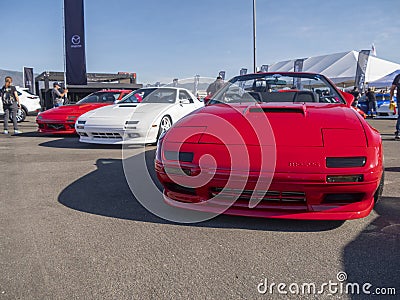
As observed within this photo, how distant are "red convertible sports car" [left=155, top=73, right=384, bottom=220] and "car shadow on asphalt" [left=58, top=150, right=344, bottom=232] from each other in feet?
0.62

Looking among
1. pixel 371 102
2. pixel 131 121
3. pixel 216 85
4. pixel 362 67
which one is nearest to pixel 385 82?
pixel 362 67

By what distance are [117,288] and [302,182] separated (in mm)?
1211

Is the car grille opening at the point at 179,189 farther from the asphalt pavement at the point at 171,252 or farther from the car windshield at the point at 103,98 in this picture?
the car windshield at the point at 103,98

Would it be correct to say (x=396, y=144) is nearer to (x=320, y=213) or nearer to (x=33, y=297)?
(x=320, y=213)

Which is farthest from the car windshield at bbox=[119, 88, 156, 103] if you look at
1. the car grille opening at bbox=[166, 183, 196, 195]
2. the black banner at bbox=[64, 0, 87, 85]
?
the black banner at bbox=[64, 0, 87, 85]

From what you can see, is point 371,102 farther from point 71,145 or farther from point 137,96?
point 71,145

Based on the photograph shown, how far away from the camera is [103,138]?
585cm

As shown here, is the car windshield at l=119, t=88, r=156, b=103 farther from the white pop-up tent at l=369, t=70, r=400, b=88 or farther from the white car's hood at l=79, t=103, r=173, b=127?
the white pop-up tent at l=369, t=70, r=400, b=88

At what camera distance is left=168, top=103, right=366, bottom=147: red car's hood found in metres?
2.32

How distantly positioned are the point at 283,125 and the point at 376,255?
40.2 inches

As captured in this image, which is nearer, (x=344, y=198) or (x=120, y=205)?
(x=344, y=198)

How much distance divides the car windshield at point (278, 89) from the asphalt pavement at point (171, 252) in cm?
116

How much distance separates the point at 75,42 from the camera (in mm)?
14117

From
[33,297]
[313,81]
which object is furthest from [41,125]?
[33,297]
